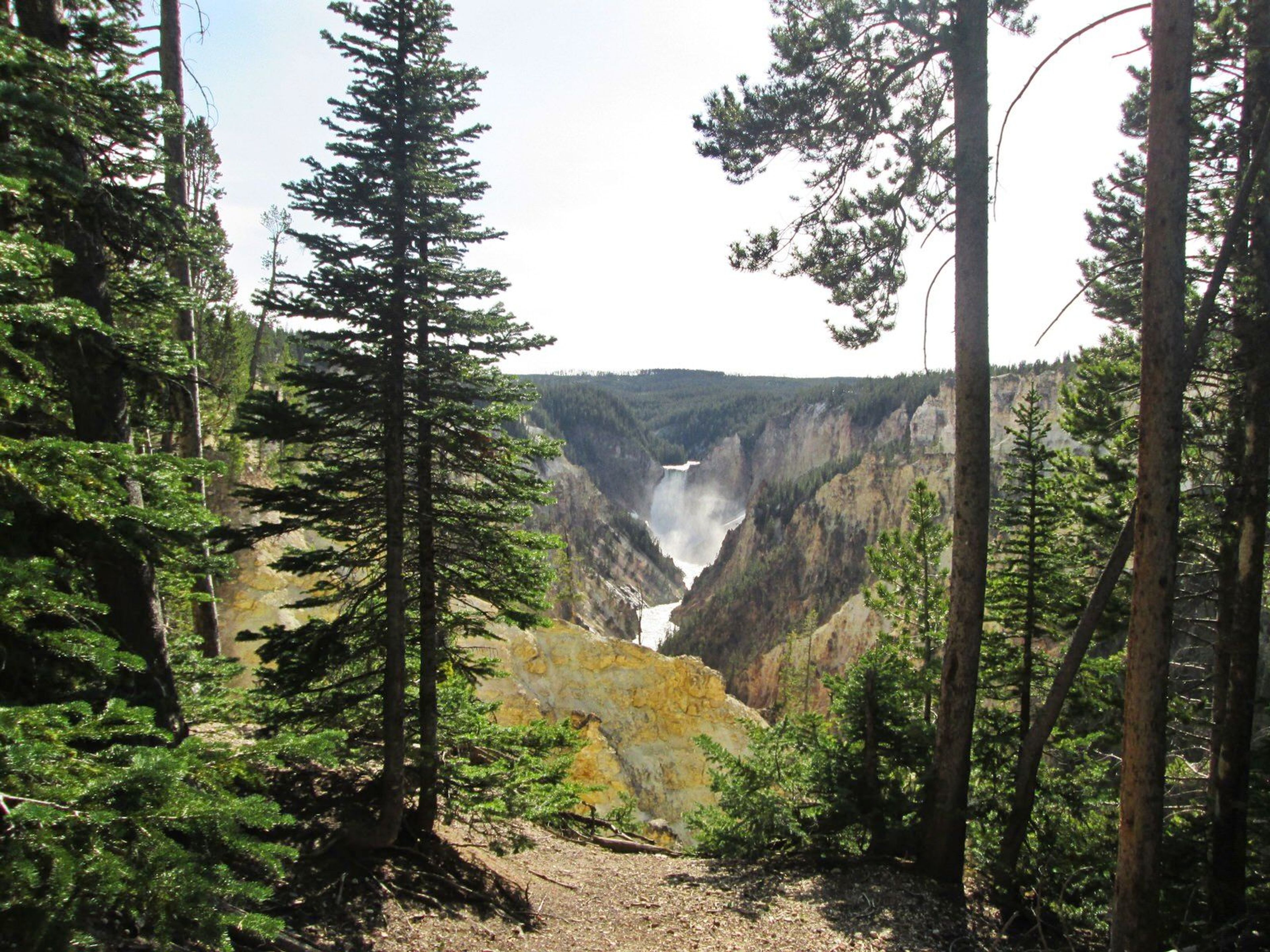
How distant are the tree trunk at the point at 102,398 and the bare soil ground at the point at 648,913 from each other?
2.14 meters

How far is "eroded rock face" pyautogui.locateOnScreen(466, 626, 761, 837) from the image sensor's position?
21.1 meters

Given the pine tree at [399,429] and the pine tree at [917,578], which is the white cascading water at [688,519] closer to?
the pine tree at [917,578]

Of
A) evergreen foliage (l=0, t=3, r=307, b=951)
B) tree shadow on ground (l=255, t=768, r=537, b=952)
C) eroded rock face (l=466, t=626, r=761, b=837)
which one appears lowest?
eroded rock face (l=466, t=626, r=761, b=837)

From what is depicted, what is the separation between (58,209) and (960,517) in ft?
25.2

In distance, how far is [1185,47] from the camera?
4.66 m

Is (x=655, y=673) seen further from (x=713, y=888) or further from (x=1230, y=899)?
(x=1230, y=899)

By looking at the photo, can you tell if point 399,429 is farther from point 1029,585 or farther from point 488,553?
point 1029,585

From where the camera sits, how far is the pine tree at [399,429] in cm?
670

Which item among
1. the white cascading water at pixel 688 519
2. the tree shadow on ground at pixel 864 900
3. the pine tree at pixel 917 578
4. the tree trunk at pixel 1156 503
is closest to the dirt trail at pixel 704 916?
the tree shadow on ground at pixel 864 900

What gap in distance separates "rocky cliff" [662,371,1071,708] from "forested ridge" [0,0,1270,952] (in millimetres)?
39026

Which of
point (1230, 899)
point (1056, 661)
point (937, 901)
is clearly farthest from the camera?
point (1056, 661)

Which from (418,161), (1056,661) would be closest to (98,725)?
(418,161)

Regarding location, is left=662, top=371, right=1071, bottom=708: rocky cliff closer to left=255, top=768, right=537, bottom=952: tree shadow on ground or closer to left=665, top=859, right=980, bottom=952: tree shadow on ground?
left=665, top=859, right=980, bottom=952: tree shadow on ground

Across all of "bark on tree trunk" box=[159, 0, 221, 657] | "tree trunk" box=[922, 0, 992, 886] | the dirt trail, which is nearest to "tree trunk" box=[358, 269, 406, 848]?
the dirt trail
